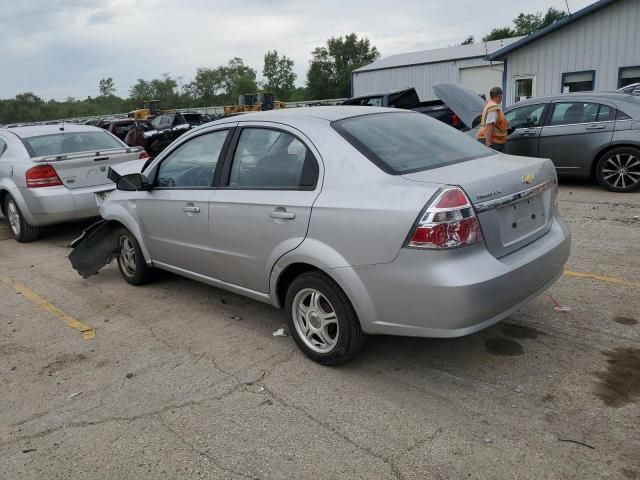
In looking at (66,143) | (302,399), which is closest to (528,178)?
(302,399)

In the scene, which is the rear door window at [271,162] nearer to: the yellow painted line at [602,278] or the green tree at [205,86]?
the yellow painted line at [602,278]

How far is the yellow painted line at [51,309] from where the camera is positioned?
15.1ft

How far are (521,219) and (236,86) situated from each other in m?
96.0

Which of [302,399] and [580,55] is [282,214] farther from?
[580,55]

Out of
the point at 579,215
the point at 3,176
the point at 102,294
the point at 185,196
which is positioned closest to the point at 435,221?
the point at 185,196

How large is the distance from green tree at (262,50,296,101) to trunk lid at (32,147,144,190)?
294ft

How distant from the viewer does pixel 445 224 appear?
9.68 ft

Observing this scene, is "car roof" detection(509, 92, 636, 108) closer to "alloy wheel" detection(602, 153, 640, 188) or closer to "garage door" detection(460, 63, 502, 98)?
"alloy wheel" detection(602, 153, 640, 188)

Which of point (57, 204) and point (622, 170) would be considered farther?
point (622, 170)

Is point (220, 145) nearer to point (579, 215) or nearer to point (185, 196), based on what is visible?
point (185, 196)

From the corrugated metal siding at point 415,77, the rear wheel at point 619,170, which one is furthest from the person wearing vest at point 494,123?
the corrugated metal siding at point 415,77

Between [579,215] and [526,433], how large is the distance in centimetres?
534

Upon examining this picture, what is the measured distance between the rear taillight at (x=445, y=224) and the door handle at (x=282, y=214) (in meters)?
0.90

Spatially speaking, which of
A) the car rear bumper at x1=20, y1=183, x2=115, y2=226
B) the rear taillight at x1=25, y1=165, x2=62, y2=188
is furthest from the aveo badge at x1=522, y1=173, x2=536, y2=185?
the rear taillight at x1=25, y1=165, x2=62, y2=188
